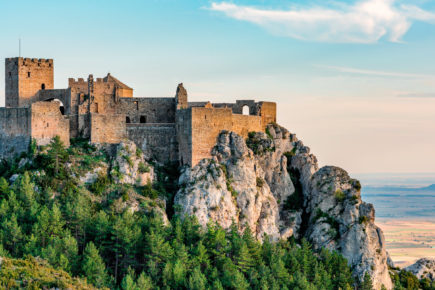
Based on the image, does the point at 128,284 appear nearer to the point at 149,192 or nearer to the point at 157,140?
the point at 149,192

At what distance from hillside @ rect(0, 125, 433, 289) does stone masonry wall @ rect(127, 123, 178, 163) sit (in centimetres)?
158

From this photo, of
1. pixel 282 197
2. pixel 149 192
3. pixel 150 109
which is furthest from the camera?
pixel 282 197

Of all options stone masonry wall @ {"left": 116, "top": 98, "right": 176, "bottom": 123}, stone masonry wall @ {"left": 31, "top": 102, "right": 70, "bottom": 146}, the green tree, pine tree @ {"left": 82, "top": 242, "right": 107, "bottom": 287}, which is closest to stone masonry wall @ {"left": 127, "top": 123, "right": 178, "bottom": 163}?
stone masonry wall @ {"left": 116, "top": 98, "right": 176, "bottom": 123}

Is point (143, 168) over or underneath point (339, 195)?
over

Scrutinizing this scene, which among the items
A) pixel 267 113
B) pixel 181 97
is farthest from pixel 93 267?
pixel 267 113

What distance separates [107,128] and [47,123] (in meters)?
7.20

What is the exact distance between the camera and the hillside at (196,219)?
78562 millimetres

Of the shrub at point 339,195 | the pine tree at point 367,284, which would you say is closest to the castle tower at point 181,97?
the shrub at point 339,195

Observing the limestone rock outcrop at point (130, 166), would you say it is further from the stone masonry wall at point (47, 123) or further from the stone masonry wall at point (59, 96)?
the stone masonry wall at point (59, 96)

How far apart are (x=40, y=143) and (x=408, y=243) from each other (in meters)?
117

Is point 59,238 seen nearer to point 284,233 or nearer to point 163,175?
point 163,175

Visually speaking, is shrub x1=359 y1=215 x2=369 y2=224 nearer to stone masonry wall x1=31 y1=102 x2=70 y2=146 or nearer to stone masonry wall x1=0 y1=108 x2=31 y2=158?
stone masonry wall x1=31 y1=102 x2=70 y2=146

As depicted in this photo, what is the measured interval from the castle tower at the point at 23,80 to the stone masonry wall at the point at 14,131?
220 inches

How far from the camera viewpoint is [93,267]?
75.1 meters
